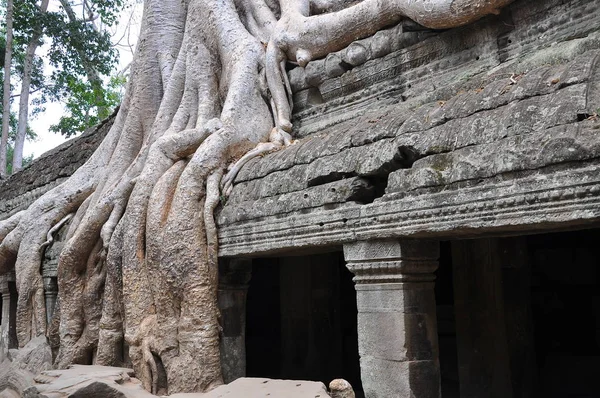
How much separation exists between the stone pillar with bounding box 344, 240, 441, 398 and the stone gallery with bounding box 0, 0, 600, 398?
0.01 metres

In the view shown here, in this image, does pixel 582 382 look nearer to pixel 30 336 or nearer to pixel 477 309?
pixel 477 309

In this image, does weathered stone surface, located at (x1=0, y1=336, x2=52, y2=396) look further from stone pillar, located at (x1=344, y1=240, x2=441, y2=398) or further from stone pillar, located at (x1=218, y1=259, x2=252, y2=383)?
stone pillar, located at (x1=344, y1=240, x2=441, y2=398)

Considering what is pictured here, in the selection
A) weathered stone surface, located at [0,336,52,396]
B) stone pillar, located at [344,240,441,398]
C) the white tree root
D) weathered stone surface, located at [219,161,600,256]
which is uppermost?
the white tree root

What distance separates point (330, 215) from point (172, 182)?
7.12 ft

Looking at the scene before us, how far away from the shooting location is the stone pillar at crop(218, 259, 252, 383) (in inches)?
209

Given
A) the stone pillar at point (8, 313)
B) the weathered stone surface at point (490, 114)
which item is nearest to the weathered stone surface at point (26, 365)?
the stone pillar at point (8, 313)

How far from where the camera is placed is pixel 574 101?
300cm

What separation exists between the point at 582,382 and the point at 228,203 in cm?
389

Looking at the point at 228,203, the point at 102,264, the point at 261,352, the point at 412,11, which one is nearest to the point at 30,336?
the point at 102,264

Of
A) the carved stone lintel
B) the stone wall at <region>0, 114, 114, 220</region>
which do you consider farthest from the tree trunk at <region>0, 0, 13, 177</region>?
the carved stone lintel

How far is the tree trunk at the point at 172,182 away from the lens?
5.27 metres

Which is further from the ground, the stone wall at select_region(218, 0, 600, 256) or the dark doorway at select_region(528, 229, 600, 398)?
the stone wall at select_region(218, 0, 600, 256)

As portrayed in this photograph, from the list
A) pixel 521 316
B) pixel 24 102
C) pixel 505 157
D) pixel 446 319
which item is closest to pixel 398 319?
pixel 505 157

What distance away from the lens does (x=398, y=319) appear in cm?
376
